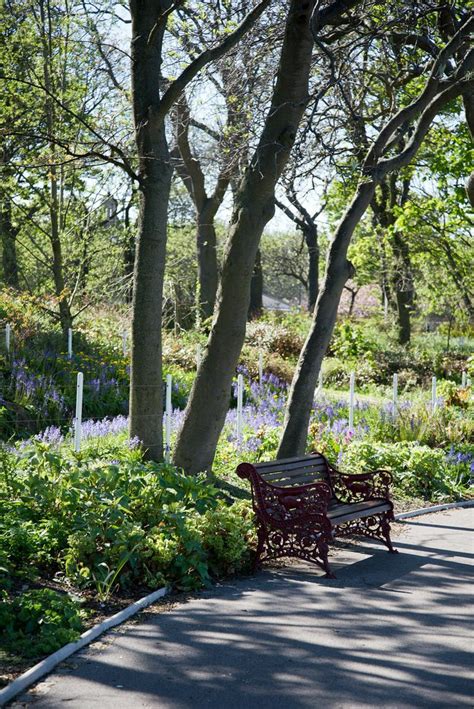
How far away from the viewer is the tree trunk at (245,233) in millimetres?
9094

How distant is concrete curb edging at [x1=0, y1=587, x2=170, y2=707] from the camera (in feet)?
15.4

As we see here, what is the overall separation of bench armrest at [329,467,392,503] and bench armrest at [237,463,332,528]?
4.26ft

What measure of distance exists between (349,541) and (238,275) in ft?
9.88

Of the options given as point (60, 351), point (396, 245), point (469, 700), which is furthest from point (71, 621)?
point (396, 245)

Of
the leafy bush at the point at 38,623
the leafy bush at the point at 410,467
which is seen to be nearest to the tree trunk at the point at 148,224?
the leafy bush at the point at 410,467

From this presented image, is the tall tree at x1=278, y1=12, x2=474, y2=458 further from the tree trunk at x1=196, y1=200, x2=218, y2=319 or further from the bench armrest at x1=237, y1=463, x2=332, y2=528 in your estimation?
the tree trunk at x1=196, y1=200, x2=218, y2=319

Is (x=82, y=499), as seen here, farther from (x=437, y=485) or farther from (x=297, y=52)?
(x=437, y=485)

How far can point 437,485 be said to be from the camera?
11.7 m

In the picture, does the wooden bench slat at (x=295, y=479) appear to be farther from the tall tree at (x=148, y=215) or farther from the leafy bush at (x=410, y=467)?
the leafy bush at (x=410, y=467)

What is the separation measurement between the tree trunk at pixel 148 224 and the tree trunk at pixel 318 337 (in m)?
1.85

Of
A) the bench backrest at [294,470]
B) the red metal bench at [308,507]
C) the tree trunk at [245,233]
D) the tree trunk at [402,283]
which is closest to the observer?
the red metal bench at [308,507]

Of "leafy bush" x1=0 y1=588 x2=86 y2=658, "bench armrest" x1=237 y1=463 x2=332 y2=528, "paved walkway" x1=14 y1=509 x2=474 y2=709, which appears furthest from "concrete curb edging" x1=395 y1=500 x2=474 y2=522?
"leafy bush" x1=0 y1=588 x2=86 y2=658

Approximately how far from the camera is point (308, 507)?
304 inches

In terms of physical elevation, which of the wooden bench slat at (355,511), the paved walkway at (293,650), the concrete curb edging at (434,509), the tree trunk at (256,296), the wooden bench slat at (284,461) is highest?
the tree trunk at (256,296)
